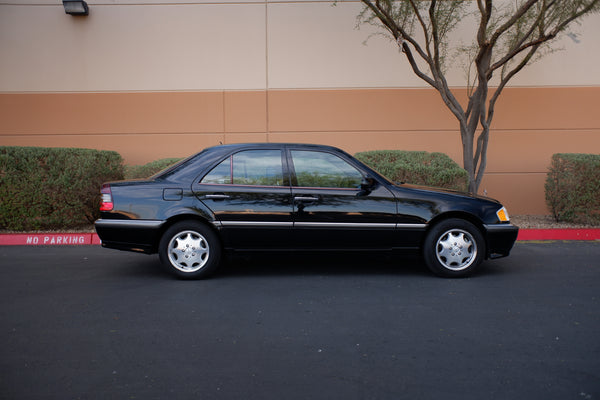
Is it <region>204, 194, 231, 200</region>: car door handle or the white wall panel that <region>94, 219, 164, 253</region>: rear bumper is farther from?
the white wall panel

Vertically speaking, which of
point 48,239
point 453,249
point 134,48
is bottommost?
point 48,239

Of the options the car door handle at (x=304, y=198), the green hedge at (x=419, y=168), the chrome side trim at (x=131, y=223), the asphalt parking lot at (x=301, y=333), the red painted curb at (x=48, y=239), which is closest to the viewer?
the asphalt parking lot at (x=301, y=333)

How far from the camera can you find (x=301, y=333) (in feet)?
12.2

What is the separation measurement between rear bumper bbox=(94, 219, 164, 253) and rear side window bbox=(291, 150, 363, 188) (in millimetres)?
1633

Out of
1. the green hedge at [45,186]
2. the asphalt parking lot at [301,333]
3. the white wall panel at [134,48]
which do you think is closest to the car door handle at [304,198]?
the asphalt parking lot at [301,333]

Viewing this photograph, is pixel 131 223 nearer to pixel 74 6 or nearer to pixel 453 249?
pixel 453 249

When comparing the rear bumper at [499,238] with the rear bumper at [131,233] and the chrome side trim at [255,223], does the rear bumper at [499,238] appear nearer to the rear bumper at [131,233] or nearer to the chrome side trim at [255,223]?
the chrome side trim at [255,223]

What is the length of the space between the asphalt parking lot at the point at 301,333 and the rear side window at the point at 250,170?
1087mm

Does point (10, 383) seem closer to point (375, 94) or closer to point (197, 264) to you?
point (197, 264)

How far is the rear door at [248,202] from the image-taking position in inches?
210

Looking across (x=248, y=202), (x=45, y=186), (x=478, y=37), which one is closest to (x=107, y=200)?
(x=248, y=202)

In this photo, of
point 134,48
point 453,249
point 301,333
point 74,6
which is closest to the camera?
point 301,333

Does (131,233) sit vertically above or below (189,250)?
above

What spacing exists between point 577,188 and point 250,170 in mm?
6252
